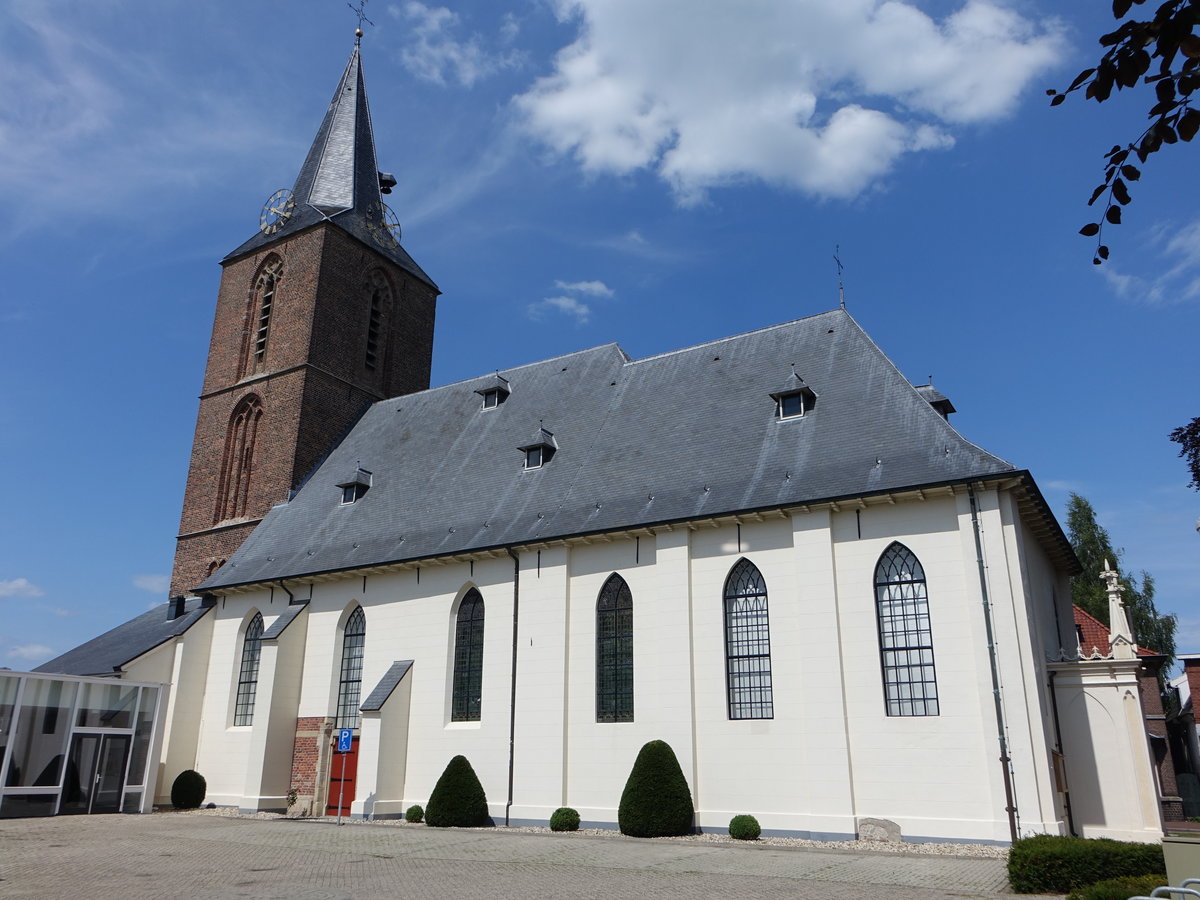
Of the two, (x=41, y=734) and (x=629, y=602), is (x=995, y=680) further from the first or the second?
(x=41, y=734)

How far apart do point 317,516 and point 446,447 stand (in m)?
4.48

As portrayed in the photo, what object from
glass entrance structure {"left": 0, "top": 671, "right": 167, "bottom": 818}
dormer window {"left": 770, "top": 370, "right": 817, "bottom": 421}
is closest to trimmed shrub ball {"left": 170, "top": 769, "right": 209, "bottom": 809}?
glass entrance structure {"left": 0, "top": 671, "right": 167, "bottom": 818}

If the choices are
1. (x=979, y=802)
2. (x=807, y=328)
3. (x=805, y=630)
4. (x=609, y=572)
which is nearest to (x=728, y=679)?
(x=805, y=630)

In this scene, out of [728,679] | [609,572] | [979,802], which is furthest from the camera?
[609,572]

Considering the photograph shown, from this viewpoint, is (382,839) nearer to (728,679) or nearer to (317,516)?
(728,679)

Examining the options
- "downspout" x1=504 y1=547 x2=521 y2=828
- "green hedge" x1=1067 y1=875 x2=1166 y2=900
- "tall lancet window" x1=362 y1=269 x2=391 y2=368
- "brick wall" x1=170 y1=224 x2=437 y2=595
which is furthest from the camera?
"tall lancet window" x1=362 y1=269 x2=391 y2=368

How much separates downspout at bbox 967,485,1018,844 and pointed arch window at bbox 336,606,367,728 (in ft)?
49.9

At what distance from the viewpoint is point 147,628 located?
1127 inches

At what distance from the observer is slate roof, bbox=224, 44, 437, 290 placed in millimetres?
33844

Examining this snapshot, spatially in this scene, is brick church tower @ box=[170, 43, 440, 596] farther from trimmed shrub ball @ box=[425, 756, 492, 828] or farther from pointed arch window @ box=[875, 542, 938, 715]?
pointed arch window @ box=[875, 542, 938, 715]

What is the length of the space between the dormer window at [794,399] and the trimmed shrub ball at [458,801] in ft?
34.9

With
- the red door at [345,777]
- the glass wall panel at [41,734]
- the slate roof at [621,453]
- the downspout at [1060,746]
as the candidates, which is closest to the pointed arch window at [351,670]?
the red door at [345,777]

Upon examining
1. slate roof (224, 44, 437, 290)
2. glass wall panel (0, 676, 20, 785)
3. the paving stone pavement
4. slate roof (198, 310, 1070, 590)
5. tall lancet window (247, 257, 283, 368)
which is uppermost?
slate roof (224, 44, 437, 290)

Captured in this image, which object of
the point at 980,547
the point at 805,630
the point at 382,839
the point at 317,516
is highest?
the point at 317,516
